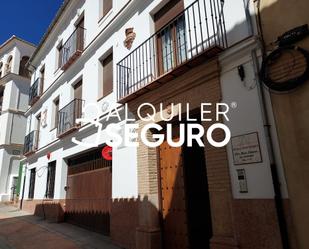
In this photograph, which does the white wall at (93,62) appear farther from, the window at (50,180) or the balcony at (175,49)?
the window at (50,180)

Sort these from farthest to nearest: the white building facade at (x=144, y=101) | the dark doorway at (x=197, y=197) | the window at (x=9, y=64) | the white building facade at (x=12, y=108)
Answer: the window at (x=9, y=64), the white building facade at (x=12, y=108), the dark doorway at (x=197, y=197), the white building facade at (x=144, y=101)

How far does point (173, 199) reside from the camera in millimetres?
5734

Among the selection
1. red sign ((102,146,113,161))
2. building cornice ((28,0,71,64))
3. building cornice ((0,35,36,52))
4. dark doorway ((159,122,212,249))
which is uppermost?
building cornice ((0,35,36,52))

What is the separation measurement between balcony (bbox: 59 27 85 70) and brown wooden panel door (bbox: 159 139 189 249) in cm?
613

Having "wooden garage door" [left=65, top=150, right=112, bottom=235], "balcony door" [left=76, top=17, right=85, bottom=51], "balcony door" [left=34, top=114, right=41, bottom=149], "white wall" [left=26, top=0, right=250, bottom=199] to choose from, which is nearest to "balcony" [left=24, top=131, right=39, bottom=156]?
"balcony door" [left=34, top=114, right=41, bottom=149]

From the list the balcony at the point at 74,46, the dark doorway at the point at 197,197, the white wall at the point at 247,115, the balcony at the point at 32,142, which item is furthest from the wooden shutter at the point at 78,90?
the white wall at the point at 247,115

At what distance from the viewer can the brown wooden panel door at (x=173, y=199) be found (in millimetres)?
5469

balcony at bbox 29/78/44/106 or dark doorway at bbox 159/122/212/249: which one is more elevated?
balcony at bbox 29/78/44/106

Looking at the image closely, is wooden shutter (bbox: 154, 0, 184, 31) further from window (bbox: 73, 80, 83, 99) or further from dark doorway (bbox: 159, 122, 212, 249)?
window (bbox: 73, 80, 83, 99)

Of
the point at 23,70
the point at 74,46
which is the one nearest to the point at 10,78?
the point at 23,70

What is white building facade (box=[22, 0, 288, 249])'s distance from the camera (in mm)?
4125

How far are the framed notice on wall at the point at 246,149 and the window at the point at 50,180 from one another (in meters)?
9.50

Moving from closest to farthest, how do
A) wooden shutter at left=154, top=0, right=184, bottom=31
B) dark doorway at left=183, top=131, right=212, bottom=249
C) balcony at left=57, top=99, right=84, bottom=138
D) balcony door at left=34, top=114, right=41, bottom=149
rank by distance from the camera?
dark doorway at left=183, top=131, right=212, bottom=249, wooden shutter at left=154, top=0, right=184, bottom=31, balcony at left=57, top=99, right=84, bottom=138, balcony door at left=34, top=114, right=41, bottom=149

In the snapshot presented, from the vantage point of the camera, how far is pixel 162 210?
5.91 m
